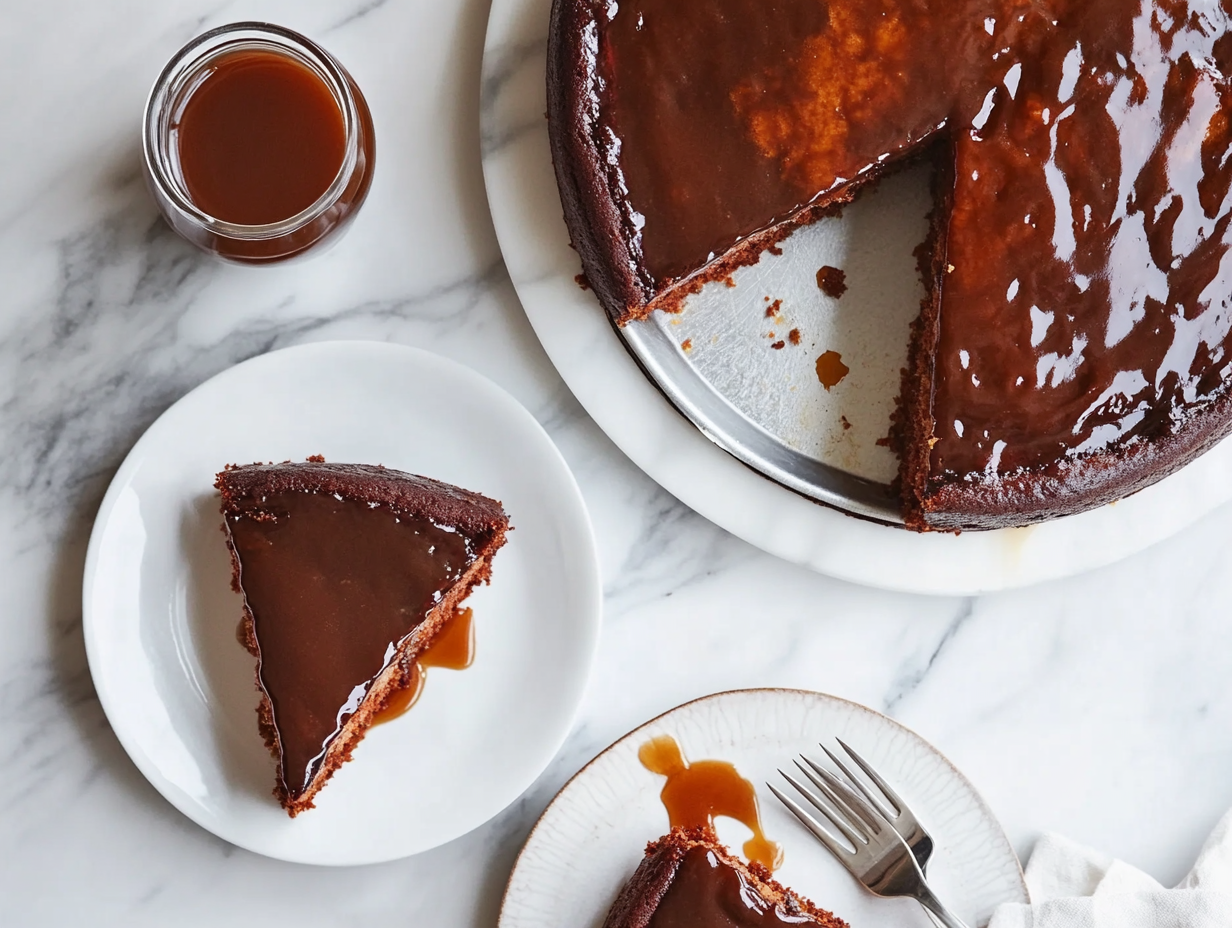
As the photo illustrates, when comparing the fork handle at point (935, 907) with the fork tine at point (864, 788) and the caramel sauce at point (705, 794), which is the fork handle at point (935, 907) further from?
the caramel sauce at point (705, 794)

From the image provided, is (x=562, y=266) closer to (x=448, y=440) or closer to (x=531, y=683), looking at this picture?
(x=448, y=440)

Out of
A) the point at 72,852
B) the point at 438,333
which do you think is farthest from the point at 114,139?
the point at 72,852

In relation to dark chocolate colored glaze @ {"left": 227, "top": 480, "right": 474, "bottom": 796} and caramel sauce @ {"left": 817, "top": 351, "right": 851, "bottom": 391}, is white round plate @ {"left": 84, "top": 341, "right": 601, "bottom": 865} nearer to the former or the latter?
dark chocolate colored glaze @ {"left": 227, "top": 480, "right": 474, "bottom": 796}

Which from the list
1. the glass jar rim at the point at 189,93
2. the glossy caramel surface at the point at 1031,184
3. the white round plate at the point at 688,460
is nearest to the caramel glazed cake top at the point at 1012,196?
the glossy caramel surface at the point at 1031,184

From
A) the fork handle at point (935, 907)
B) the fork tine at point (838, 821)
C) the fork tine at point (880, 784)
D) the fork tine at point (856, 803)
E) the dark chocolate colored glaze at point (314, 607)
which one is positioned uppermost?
the dark chocolate colored glaze at point (314, 607)

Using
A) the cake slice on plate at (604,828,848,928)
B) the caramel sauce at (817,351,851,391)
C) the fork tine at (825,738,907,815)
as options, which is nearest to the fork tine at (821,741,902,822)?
the fork tine at (825,738,907,815)

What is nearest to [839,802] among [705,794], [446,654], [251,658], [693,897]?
[705,794]
